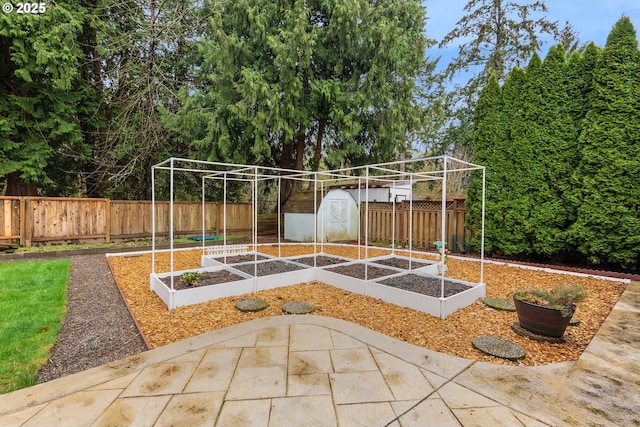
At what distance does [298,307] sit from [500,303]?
2.89 meters

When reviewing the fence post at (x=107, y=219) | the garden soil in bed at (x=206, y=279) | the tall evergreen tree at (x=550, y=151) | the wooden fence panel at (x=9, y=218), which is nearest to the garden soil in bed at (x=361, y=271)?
the garden soil in bed at (x=206, y=279)

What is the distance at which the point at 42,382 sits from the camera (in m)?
2.49

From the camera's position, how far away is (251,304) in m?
4.22

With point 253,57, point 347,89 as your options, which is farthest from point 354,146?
point 253,57

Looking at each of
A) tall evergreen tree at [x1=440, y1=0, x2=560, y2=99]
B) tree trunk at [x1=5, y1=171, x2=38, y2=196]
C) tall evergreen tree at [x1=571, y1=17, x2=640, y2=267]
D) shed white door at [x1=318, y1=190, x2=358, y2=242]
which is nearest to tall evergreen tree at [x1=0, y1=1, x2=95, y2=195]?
tree trunk at [x1=5, y1=171, x2=38, y2=196]

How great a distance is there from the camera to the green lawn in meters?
2.63

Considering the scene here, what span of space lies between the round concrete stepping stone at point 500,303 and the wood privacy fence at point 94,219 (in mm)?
9790

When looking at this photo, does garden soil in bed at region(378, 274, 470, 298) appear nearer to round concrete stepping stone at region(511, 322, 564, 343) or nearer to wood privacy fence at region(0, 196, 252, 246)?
round concrete stepping stone at region(511, 322, 564, 343)

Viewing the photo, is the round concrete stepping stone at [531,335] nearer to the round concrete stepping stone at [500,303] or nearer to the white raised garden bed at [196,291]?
the round concrete stepping stone at [500,303]

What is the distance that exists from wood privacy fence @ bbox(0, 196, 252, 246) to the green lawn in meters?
3.05

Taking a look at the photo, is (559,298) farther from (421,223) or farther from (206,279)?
(421,223)

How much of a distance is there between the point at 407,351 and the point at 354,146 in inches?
312

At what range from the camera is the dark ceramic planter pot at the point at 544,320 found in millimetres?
3156

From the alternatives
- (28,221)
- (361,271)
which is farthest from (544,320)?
(28,221)
